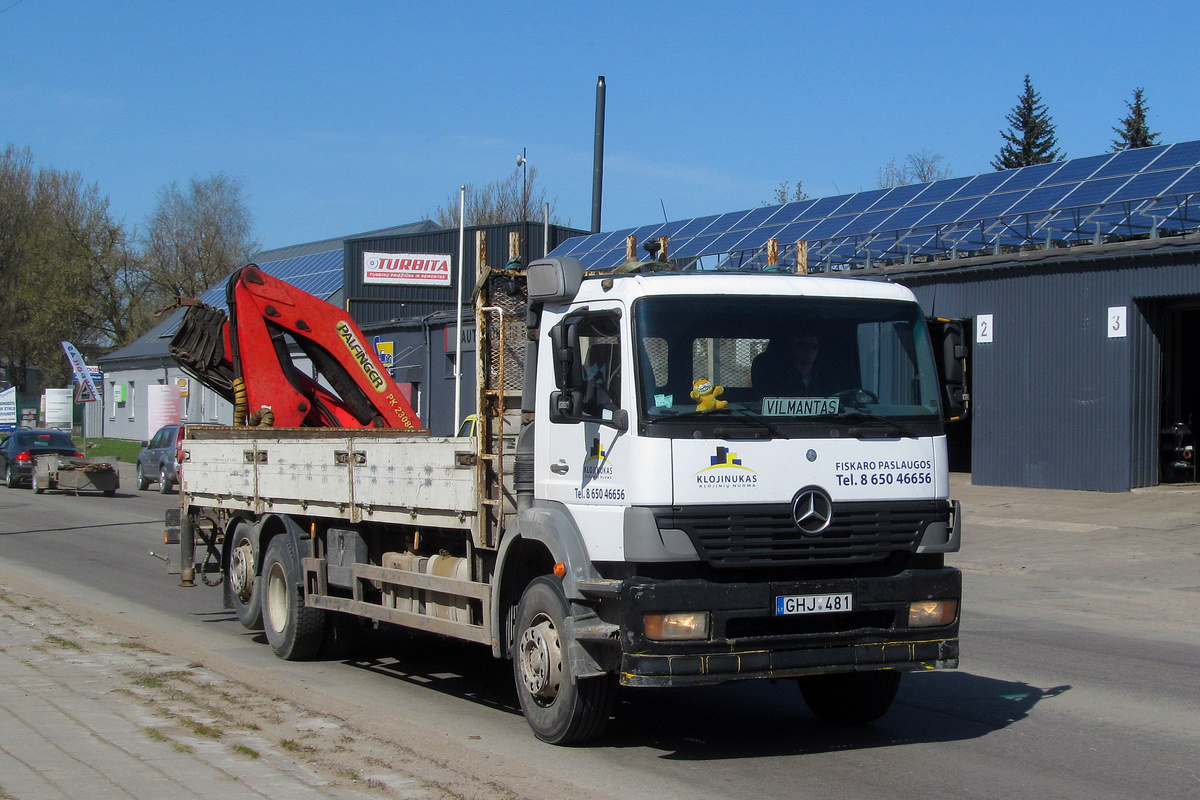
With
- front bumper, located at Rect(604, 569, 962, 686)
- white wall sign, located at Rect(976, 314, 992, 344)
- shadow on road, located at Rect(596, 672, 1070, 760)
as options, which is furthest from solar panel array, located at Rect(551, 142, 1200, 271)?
front bumper, located at Rect(604, 569, 962, 686)

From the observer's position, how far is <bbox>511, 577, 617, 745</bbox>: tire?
6480 millimetres

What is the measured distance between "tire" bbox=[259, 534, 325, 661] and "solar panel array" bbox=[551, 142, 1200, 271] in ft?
38.6

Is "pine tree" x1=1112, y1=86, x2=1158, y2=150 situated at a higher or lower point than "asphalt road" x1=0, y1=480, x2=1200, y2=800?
higher

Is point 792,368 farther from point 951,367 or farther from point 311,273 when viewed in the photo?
point 311,273

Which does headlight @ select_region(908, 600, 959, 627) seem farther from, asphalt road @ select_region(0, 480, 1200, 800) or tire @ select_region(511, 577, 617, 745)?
tire @ select_region(511, 577, 617, 745)

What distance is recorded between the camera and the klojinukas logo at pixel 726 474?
6.15m

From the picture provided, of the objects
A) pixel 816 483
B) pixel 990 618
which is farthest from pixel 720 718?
pixel 990 618

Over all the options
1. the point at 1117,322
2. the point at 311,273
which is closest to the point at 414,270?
the point at 311,273

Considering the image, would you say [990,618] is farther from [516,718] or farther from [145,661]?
[145,661]

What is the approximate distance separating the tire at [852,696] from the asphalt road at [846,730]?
149mm

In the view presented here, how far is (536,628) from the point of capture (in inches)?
265

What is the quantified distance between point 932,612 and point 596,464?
6.54 feet

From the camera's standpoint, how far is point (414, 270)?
35.5m

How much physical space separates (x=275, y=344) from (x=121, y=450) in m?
42.6
